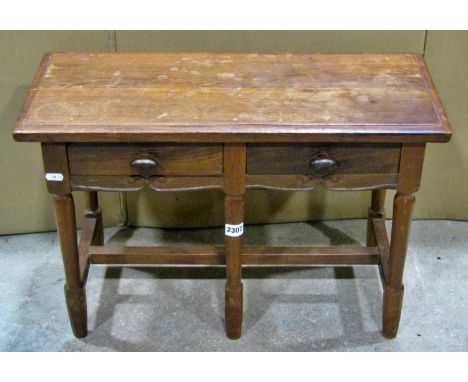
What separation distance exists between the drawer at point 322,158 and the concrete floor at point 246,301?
58 cm

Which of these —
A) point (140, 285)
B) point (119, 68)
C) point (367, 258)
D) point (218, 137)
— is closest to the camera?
point (218, 137)

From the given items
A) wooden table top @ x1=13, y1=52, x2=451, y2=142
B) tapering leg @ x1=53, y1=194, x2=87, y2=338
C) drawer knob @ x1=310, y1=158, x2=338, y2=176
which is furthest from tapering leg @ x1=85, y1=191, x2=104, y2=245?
drawer knob @ x1=310, y1=158, x2=338, y2=176

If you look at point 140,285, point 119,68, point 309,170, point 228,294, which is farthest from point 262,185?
point 140,285

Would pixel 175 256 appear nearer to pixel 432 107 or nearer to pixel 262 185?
pixel 262 185

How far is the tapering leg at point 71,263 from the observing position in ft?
6.32

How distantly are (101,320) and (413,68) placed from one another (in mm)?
1148

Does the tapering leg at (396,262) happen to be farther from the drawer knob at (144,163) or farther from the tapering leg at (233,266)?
the drawer knob at (144,163)

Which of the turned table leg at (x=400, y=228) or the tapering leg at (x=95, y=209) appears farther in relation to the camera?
the tapering leg at (x=95, y=209)

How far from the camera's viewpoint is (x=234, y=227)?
1953mm

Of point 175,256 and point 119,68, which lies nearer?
point 119,68

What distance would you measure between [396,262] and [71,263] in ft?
2.86

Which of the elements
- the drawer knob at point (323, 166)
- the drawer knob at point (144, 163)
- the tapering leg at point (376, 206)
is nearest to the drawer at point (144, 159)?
the drawer knob at point (144, 163)

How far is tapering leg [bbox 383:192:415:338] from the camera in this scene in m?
1.91
